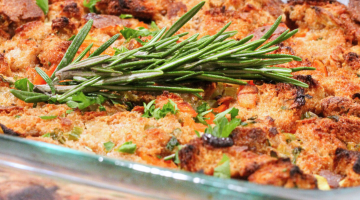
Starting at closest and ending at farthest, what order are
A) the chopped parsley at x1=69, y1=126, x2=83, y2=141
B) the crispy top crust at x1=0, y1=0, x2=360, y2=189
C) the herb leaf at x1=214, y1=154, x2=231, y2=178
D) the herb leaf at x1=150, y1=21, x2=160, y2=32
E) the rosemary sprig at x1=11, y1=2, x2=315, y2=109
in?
the herb leaf at x1=214, y1=154, x2=231, y2=178
the crispy top crust at x1=0, y1=0, x2=360, y2=189
the chopped parsley at x1=69, y1=126, x2=83, y2=141
the rosemary sprig at x1=11, y1=2, x2=315, y2=109
the herb leaf at x1=150, y1=21, x2=160, y2=32

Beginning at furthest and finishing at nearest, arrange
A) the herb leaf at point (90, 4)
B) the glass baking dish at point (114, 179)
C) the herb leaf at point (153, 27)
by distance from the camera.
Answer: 1. the herb leaf at point (90, 4)
2. the herb leaf at point (153, 27)
3. the glass baking dish at point (114, 179)

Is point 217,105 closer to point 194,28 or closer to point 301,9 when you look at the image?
point 194,28

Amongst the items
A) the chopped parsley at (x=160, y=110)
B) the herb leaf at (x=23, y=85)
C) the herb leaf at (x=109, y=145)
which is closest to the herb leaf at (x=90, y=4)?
the herb leaf at (x=23, y=85)

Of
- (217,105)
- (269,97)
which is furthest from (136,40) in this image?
(269,97)

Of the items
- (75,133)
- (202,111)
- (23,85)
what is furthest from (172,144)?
(23,85)

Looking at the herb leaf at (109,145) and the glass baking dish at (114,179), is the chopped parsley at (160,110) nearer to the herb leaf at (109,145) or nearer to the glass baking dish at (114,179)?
the herb leaf at (109,145)

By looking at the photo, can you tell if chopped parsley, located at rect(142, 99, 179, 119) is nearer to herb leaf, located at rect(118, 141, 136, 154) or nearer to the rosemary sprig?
the rosemary sprig

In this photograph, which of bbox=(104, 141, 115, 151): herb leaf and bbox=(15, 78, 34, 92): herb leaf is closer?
bbox=(104, 141, 115, 151): herb leaf

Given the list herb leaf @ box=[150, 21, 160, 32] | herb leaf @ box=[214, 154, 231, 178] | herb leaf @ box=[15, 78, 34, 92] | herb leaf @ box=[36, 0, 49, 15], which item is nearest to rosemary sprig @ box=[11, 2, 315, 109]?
herb leaf @ box=[15, 78, 34, 92]
